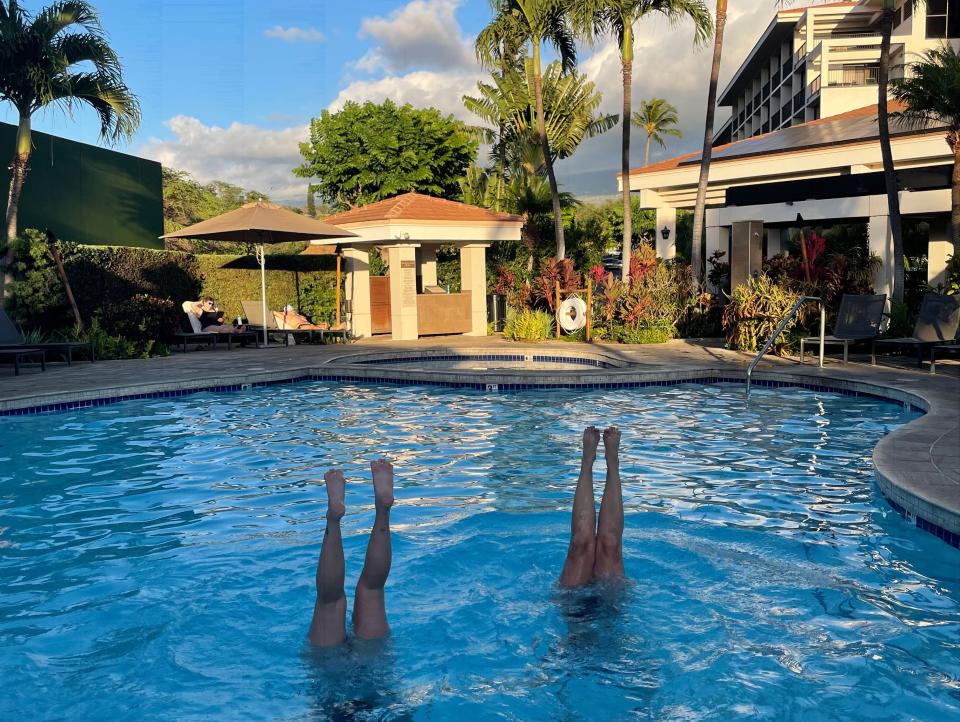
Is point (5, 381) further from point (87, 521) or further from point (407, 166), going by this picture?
point (407, 166)

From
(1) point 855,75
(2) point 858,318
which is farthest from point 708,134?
(1) point 855,75

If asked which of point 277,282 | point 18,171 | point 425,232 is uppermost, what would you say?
point 18,171

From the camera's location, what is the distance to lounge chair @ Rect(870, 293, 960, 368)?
12160mm

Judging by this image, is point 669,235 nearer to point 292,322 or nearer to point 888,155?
point 888,155

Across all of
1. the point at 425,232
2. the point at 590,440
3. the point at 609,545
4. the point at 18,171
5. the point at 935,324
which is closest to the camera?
the point at 590,440

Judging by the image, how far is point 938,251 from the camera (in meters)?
18.9

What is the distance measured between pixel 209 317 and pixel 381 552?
A: 16.0 m

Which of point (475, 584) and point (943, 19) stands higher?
point (943, 19)

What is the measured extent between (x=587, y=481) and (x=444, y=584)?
1712 millimetres

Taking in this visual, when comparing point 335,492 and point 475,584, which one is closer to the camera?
point 335,492

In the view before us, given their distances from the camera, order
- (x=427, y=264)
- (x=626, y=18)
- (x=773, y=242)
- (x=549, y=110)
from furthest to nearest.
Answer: (x=549, y=110), (x=773, y=242), (x=427, y=264), (x=626, y=18)

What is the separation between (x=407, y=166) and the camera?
3741 cm

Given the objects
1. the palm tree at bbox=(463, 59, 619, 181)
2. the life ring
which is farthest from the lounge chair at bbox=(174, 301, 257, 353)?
the palm tree at bbox=(463, 59, 619, 181)

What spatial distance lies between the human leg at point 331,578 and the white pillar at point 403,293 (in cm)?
1670
